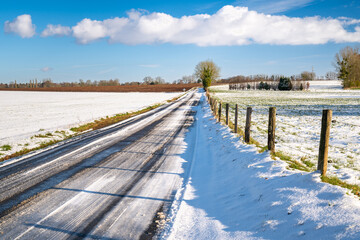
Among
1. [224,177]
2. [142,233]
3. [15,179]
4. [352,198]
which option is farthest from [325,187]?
[15,179]

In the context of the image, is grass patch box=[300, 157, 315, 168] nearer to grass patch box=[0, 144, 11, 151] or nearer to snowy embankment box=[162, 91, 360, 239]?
snowy embankment box=[162, 91, 360, 239]

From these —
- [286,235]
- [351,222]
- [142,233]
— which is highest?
[351,222]

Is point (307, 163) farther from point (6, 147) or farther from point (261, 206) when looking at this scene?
point (6, 147)

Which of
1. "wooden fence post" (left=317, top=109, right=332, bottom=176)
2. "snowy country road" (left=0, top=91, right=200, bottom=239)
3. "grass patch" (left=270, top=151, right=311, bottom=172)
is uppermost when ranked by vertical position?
"wooden fence post" (left=317, top=109, right=332, bottom=176)

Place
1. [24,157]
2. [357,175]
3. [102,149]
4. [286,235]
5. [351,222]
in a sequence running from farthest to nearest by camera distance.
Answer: [102,149] < [24,157] < [357,175] < [286,235] < [351,222]

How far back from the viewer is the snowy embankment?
3314mm

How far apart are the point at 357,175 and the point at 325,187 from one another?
116 inches

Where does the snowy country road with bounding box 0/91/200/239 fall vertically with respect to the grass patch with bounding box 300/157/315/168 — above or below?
below

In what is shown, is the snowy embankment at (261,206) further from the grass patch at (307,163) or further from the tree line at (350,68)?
the tree line at (350,68)

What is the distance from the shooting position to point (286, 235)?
11.0ft

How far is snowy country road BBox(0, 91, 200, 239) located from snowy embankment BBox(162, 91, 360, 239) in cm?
65

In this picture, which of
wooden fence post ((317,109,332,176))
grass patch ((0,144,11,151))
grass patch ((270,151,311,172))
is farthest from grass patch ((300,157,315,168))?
grass patch ((0,144,11,151))

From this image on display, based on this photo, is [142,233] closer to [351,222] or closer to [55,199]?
[55,199]

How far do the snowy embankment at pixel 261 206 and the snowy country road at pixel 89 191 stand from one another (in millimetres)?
646
